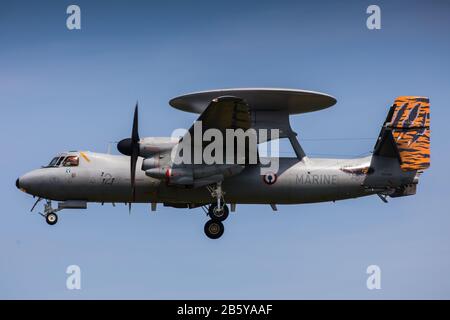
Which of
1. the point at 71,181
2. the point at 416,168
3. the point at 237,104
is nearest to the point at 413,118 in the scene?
the point at 416,168

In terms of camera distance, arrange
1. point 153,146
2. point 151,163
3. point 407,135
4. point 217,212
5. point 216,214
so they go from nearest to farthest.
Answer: point 151,163, point 153,146, point 217,212, point 216,214, point 407,135

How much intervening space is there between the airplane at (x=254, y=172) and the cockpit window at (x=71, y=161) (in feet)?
0.08

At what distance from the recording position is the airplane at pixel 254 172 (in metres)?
34.8

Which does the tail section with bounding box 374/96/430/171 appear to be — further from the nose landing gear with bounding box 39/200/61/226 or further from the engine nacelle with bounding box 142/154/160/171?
the nose landing gear with bounding box 39/200/61/226

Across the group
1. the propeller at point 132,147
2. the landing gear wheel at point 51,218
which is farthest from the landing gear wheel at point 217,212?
the landing gear wheel at point 51,218

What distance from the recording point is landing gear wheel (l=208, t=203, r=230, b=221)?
3541 centimetres

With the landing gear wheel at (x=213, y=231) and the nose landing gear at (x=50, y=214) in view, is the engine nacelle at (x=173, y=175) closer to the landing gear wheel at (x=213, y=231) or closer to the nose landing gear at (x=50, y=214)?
the landing gear wheel at (x=213, y=231)

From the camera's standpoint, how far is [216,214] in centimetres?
3550

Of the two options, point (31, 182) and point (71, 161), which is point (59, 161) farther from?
point (31, 182)

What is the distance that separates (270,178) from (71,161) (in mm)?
7905

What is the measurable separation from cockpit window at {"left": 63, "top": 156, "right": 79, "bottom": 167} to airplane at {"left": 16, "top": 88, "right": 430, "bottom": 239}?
24mm

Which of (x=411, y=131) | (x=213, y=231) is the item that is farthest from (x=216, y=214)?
(x=411, y=131)

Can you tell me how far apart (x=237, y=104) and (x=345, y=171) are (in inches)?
236

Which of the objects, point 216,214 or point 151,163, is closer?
point 151,163
